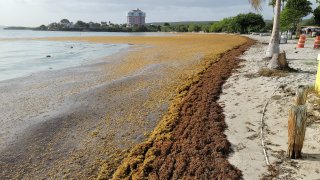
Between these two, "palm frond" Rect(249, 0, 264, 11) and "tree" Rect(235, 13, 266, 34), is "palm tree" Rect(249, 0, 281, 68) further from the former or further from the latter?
"tree" Rect(235, 13, 266, 34)

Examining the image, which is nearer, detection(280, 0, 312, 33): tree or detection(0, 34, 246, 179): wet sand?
detection(0, 34, 246, 179): wet sand

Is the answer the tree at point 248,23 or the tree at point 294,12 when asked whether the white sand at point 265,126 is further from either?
the tree at point 248,23

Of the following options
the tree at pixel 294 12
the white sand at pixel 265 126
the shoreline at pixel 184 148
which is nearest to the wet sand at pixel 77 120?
the shoreline at pixel 184 148

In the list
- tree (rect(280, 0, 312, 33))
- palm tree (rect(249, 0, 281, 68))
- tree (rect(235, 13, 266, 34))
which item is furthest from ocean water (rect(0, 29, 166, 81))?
tree (rect(235, 13, 266, 34))

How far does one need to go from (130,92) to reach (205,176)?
736 cm

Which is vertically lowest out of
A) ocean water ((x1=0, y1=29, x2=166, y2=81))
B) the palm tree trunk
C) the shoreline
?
ocean water ((x1=0, y1=29, x2=166, y2=81))

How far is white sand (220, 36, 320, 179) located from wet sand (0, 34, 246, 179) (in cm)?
210

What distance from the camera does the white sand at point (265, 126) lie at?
5820 mm

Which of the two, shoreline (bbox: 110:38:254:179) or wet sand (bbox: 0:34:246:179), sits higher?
shoreline (bbox: 110:38:254:179)

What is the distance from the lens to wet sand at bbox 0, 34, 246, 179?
675 centimetres

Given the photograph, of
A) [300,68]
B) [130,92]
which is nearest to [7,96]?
[130,92]

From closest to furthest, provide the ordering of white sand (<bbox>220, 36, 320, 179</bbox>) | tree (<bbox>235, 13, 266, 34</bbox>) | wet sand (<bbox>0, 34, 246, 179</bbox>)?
white sand (<bbox>220, 36, 320, 179</bbox>) < wet sand (<bbox>0, 34, 246, 179</bbox>) < tree (<bbox>235, 13, 266, 34</bbox>)

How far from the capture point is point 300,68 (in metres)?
14.7

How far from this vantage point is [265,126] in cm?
784
